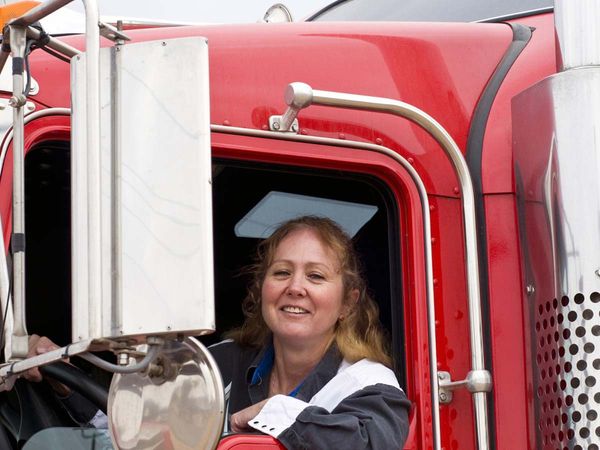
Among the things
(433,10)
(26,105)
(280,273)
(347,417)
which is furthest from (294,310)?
(433,10)

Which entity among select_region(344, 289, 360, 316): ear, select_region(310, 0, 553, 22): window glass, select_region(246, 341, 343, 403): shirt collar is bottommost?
select_region(246, 341, 343, 403): shirt collar

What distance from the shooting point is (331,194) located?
329cm

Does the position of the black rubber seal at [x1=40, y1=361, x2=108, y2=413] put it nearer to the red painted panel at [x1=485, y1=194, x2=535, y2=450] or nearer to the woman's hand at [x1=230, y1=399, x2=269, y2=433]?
the woman's hand at [x1=230, y1=399, x2=269, y2=433]

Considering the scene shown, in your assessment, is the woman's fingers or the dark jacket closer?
the dark jacket

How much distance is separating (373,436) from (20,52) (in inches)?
41.7

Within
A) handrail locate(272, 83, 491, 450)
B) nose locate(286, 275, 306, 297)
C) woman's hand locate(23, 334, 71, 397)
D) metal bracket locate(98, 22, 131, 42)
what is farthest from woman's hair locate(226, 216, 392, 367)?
metal bracket locate(98, 22, 131, 42)

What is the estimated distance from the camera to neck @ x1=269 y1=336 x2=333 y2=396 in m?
3.28

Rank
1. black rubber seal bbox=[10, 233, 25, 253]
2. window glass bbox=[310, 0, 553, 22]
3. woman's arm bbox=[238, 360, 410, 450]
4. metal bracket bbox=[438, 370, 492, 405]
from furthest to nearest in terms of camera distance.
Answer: window glass bbox=[310, 0, 553, 22]
metal bracket bbox=[438, 370, 492, 405]
woman's arm bbox=[238, 360, 410, 450]
black rubber seal bbox=[10, 233, 25, 253]

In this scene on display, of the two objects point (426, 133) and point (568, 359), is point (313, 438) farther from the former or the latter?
point (426, 133)

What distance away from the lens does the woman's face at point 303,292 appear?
10.6 feet

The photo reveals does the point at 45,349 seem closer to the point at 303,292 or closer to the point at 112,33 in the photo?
the point at 303,292

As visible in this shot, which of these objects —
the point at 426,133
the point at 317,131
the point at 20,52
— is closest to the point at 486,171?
the point at 426,133

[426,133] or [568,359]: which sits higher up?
[426,133]

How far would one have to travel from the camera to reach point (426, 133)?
122 inches
